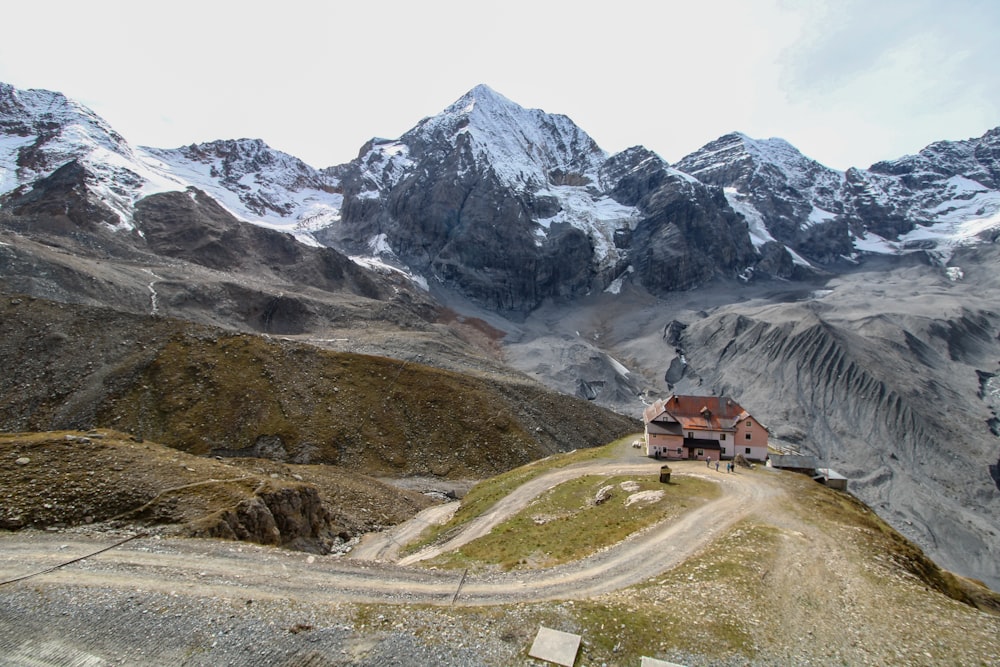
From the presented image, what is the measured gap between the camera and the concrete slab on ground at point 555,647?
587 inches

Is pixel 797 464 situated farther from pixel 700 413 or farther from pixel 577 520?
pixel 577 520

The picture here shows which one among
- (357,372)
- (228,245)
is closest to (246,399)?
(357,372)

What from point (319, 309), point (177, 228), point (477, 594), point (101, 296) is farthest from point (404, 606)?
point (177, 228)

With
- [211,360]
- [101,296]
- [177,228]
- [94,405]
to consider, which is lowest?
[94,405]

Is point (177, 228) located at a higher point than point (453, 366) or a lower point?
higher

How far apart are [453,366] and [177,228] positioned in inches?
4759

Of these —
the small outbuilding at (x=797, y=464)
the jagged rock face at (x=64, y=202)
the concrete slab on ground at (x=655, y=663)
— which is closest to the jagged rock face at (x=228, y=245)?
the jagged rock face at (x=64, y=202)

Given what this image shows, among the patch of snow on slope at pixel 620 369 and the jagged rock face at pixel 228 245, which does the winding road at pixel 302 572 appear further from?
the jagged rock face at pixel 228 245

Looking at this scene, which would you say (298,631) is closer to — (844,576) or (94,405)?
(844,576)

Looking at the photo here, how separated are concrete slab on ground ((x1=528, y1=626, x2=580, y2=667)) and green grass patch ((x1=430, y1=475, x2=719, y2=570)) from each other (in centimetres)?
764

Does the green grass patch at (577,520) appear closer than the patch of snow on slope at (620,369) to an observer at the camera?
Yes

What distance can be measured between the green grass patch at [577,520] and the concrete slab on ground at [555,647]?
7.64 meters

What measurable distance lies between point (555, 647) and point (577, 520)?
59.2ft

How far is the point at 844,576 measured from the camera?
21406 mm
